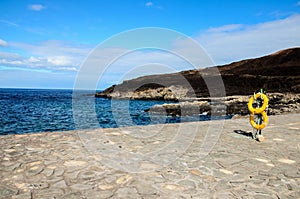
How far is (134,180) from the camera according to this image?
14.9 ft

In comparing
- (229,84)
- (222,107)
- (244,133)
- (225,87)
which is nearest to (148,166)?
(244,133)

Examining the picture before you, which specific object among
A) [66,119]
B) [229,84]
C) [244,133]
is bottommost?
[66,119]

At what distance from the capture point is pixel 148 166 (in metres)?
5.37

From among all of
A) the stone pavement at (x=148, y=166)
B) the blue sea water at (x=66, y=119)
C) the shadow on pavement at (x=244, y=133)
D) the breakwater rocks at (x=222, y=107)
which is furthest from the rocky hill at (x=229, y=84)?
the stone pavement at (x=148, y=166)

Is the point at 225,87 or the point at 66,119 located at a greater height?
the point at 225,87

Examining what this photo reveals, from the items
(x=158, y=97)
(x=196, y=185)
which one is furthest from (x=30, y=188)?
(x=158, y=97)

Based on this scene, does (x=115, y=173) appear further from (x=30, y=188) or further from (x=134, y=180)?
(x=30, y=188)

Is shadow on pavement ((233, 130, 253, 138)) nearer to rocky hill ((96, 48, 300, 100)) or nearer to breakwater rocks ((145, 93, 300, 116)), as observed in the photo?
breakwater rocks ((145, 93, 300, 116))

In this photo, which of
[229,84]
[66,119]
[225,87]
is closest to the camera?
[66,119]

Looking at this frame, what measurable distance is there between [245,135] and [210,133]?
1228 mm

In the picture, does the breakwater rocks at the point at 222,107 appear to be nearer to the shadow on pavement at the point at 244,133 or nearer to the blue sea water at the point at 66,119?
the blue sea water at the point at 66,119

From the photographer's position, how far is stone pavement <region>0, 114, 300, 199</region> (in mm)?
4098

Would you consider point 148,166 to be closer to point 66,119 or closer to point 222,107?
point 66,119

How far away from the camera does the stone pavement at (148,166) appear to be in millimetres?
4098
